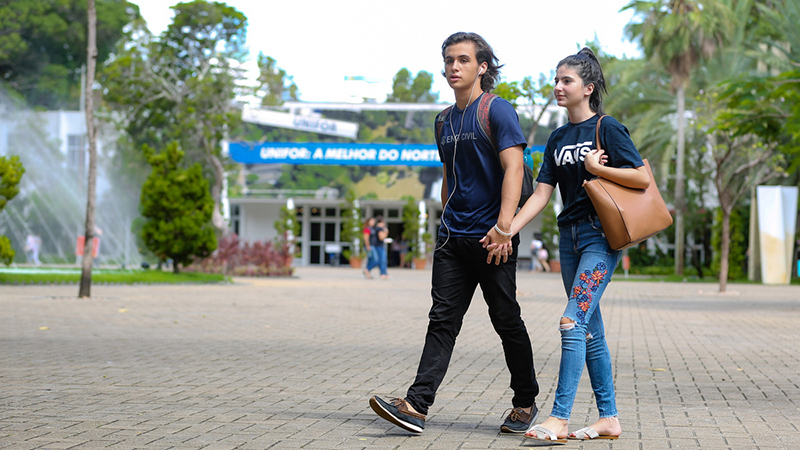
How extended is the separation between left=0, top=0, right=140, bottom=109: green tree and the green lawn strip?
1624 inches

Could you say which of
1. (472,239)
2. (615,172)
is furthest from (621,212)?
(472,239)

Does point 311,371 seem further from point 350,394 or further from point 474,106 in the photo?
point 474,106

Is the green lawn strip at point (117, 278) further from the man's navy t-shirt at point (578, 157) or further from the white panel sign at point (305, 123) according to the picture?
the white panel sign at point (305, 123)

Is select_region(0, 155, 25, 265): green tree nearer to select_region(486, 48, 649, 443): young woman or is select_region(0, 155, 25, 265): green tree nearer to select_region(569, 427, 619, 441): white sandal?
select_region(486, 48, 649, 443): young woman

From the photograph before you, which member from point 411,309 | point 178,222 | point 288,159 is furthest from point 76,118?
point 411,309

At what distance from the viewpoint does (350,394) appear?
6.22 metres

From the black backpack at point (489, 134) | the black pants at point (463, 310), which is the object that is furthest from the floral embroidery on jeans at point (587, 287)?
the black backpack at point (489, 134)

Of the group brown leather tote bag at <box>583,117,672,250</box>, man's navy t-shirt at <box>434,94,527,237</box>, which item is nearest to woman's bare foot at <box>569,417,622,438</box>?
brown leather tote bag at <box>583,117,672,250</box>

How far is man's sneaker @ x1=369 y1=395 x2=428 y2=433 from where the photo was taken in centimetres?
470

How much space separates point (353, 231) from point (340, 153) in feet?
18.4

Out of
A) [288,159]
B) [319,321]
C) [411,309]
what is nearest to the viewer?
[319,321]

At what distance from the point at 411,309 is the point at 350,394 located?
900 centimetres

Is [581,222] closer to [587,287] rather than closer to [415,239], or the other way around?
[587,287]

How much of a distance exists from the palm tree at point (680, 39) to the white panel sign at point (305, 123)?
17.6 metres
